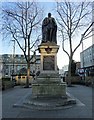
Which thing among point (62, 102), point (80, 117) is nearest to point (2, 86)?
point (62, 102)

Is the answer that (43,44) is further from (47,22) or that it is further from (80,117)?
(80,117)

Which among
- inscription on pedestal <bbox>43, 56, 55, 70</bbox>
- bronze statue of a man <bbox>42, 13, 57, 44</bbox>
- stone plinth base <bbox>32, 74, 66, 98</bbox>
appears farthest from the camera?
bronze statue of a man <bbox>42, 13, 57, 44</bbox>

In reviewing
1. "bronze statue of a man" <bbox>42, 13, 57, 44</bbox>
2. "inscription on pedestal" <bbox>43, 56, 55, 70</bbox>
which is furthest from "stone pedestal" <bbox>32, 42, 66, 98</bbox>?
"bronze statue of a man" <bbox>42, 13, 57, 44</bbox>

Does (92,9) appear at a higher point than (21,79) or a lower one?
higher

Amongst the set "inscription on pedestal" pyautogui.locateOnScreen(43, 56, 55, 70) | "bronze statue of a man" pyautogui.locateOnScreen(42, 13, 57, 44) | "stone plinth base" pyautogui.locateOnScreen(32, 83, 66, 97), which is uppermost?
"bronze statue of a man" pyautogui.locateOnScreen(42, 13, 57, 44)

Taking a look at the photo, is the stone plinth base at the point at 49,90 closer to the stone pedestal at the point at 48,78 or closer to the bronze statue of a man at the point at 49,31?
the stone pedestal at the point at 48,78

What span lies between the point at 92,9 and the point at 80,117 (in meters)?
28.7

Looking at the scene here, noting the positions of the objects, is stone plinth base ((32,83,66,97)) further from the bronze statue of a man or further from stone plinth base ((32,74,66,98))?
the bronze statue of a man

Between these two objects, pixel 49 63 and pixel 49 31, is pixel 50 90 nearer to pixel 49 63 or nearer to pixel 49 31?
pixel 49 63

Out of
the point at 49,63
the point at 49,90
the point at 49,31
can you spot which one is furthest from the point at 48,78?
→ the point at 49,31

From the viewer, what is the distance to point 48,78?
1547 centimetres

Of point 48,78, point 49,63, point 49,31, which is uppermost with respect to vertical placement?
point 49,31

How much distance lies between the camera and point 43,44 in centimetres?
1631

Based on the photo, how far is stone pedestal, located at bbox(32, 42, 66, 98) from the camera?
14.7m
